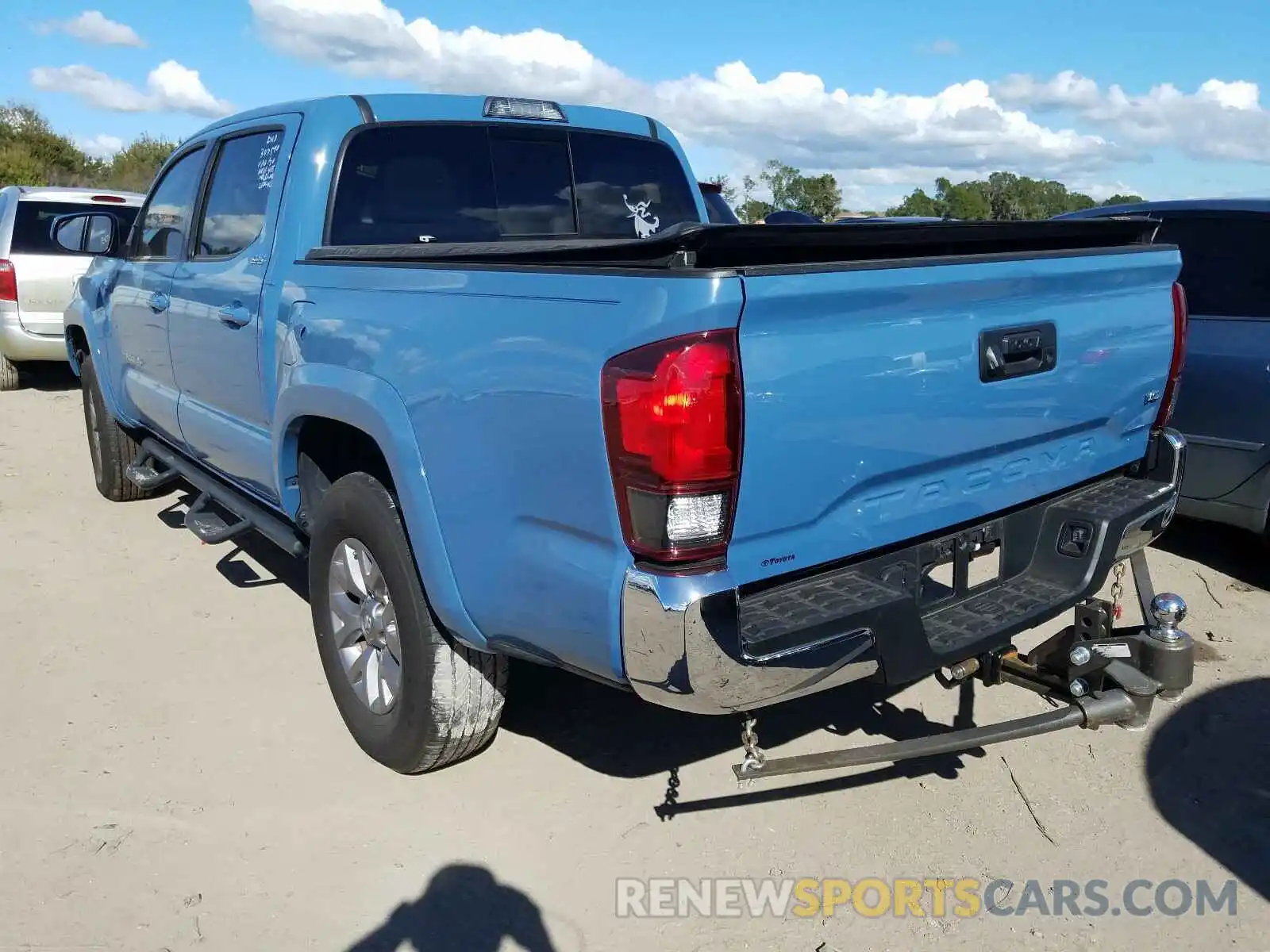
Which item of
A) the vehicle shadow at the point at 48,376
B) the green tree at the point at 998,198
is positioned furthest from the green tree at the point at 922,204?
the vehicle shadow at the point at 48,376

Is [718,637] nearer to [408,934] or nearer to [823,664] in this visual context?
[823,664]

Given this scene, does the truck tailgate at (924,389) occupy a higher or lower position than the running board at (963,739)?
higher

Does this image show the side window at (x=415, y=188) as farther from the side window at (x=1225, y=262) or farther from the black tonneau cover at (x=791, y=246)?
the side window at (x=1225, y=262)

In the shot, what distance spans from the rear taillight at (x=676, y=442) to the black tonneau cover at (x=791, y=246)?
0.20 meters

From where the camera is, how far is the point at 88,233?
5242 millimetres

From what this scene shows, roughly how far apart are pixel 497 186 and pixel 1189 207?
11.3ft

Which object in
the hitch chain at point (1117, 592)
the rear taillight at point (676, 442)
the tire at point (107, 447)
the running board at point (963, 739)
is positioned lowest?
the tire at point (107, 447)

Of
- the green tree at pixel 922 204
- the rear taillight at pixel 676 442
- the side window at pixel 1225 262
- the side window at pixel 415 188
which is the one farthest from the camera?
the green tree at pixel 922 204

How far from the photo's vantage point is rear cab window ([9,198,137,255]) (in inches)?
374

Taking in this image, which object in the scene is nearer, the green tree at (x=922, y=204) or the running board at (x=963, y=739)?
the running board at (x=963, y=739)

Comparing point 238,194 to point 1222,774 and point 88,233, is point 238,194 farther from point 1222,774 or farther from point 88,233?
point 1222,774

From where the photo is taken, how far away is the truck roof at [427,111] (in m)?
3.71

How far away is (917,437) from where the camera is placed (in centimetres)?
248

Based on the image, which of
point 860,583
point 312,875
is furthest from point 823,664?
point 312,875
